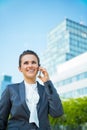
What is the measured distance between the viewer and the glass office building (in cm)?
9894

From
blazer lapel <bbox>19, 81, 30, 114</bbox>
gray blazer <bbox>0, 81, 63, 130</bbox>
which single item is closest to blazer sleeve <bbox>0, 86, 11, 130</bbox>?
gray blazer <bbox>0, 81, 63, 130</bbox>

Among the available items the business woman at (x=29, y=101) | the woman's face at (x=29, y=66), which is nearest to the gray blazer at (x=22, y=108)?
the business woman at (x=29, y=101)

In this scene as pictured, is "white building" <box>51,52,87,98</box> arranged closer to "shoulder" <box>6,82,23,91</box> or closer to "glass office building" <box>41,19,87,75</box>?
"glass office building" <box>41,19,87,75</box>

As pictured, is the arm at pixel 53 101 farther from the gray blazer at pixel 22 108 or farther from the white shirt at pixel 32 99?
the white shirt at pixel 32 99

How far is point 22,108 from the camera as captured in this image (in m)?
2.75

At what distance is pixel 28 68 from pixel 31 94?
0.23m

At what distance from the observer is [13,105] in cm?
279

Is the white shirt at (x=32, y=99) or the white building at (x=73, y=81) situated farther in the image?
the white building at (x=73, y=81)

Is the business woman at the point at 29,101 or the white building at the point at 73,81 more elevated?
the business woman at the point at 29,101

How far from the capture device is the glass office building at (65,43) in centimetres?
9894

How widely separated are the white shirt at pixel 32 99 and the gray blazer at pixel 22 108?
31 mm

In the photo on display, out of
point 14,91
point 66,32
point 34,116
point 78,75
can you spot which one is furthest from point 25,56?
point 66,32

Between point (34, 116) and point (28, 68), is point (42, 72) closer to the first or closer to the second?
point (28, 68)

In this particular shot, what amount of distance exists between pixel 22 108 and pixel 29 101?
0.37 feet
